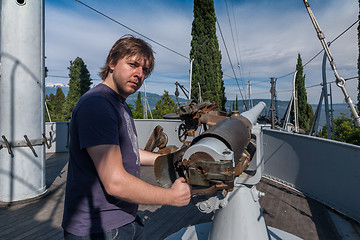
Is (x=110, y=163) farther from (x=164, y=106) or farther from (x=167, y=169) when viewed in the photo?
(x=164, y=106)

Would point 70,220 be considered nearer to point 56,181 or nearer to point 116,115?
point 116,115

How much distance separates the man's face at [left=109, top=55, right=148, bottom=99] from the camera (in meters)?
1.23

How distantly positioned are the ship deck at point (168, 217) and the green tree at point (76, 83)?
1737 cm

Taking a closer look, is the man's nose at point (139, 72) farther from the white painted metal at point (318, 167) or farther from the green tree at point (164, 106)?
the green tree at point (164, 106)

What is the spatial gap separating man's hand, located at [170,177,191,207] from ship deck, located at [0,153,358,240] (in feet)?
8.29

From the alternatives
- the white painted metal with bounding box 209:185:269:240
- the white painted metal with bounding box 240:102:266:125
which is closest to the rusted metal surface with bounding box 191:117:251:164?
the white painted metal with bounding box 209:185:269:240

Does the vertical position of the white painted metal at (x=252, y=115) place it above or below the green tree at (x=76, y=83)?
below

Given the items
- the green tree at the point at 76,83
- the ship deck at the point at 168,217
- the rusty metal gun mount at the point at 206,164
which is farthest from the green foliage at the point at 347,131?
the green tree at the point at 76,83

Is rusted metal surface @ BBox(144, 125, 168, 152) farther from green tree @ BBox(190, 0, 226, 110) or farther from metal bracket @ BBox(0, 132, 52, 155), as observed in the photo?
green tree @ BBox(190, 0, 226, 110)

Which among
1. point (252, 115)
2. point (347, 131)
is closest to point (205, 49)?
point (347, 131)

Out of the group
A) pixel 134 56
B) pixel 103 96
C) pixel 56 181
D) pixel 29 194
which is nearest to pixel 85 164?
pixel 103 96

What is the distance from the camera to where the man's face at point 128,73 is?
4.04 feet

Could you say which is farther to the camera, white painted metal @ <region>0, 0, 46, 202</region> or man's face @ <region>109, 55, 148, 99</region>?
white painted metal @ <region>0, 0, 46, 202</region>

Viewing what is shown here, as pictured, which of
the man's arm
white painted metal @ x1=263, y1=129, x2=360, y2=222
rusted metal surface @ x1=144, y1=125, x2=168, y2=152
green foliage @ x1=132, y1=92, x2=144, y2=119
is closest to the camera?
the man's arm
